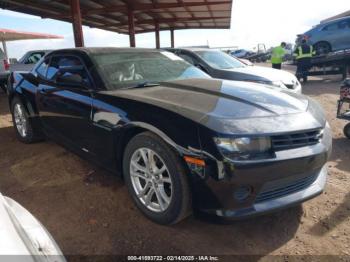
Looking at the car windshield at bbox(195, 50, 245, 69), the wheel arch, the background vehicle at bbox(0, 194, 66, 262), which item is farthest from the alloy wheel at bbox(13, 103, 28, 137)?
the car windshield at bbox(195, 50, 245, 69)

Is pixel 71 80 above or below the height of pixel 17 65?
above

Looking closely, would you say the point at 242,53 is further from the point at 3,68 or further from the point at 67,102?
the point at 67,102

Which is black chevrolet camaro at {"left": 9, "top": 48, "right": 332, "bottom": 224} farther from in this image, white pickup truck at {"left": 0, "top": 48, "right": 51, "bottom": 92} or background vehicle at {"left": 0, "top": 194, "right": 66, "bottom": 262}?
white pickup truck at {"left": 0, "top": 48, "right": 51, "bottom": 92}

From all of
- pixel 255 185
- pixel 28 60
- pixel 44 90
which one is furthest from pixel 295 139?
pixel 28 60

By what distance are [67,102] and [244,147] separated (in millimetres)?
2217

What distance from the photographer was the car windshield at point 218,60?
715 cm

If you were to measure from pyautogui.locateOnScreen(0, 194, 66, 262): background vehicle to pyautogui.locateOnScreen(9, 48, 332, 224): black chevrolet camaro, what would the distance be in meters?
1.04

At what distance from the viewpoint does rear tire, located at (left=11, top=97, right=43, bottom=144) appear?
4608 mm

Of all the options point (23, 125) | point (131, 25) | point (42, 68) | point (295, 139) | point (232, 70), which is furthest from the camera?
point (131, 25)

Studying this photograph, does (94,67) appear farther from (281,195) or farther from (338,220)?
(338,220)

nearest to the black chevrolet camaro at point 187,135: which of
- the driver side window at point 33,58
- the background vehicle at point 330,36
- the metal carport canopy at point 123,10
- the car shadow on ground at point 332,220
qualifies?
the car shadow on ground at point 332,220

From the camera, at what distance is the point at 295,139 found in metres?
2.31

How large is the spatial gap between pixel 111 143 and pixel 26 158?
2.05m

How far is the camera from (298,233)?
2492 mm
